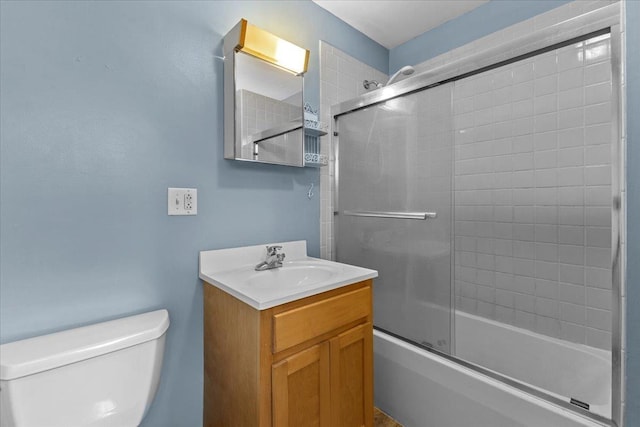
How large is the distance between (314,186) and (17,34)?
1377 millimetres

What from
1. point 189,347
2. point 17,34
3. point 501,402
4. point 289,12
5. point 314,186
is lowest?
point 501,402

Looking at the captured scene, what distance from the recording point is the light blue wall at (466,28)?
1.74m

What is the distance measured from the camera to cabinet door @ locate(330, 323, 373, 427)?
3.86ft

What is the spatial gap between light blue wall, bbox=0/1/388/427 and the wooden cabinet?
0.17m

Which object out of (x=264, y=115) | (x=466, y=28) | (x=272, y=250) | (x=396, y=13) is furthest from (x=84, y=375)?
(x=466, y=28)

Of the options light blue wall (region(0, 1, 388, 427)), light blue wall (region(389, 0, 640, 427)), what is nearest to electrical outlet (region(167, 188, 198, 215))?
light blue wall (region(0, 1, 388, 427))

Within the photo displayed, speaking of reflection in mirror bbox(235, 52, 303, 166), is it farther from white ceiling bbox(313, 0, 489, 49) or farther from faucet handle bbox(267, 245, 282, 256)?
white ceiling bbox(313, 0, 489, 49)

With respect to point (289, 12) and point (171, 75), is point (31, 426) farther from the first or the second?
point (289, 12)

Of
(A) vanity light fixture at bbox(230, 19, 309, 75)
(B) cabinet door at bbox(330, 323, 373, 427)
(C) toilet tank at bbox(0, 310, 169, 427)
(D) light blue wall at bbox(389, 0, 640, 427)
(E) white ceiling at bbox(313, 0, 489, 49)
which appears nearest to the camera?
(C) toilet tank at bbox(0, 310, 169, 427)

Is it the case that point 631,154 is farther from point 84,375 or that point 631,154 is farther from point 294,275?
point 84,375

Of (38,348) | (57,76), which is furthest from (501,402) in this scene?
(57,76)

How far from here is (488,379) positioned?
1.25 meters

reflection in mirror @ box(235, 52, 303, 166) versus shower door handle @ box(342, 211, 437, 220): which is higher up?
reflection in mirror @ box(235, 52, 303, 166)

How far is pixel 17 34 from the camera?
3.12ft
